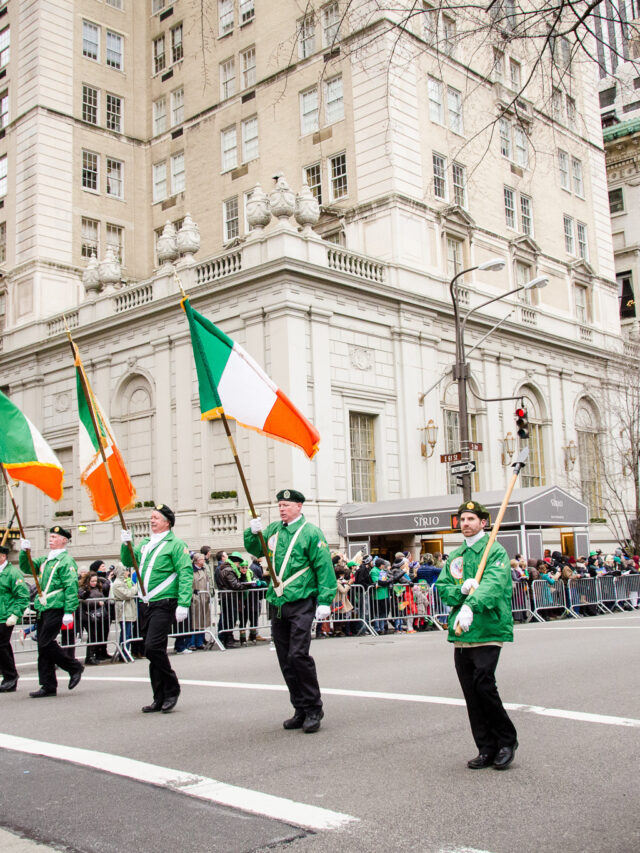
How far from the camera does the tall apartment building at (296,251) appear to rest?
90.6ft

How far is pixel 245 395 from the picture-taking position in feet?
34.8

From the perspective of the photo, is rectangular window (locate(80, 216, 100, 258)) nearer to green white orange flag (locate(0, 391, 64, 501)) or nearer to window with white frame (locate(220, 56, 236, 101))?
window with white frame (locate(220, 56, 236, 101))

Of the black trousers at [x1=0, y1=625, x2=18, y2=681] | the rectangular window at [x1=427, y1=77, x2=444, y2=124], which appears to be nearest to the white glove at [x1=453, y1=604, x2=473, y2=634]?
the black trousers at [x1=0, y1=625, x2=18, y2=681]

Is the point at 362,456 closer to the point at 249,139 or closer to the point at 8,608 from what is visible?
the point at 249,139

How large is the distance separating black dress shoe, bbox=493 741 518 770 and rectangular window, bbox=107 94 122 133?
3781 centimetres

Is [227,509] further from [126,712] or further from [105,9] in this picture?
[105,9]

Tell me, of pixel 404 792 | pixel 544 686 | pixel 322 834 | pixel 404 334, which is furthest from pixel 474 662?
pixel 404 334

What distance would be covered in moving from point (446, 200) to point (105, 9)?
18328mm

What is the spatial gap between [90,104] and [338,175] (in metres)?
13.0

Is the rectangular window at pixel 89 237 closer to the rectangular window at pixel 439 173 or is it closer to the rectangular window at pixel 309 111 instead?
the rectangular window at pixel 309 111

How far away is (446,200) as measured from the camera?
33.3 meters

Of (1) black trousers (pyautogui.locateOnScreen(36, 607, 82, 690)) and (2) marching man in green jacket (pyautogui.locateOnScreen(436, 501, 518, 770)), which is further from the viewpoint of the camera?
(1) black trousers (pyautogui.locateOnScreen(36, 607, 82, 690))

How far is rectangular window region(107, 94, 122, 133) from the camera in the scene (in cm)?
3944

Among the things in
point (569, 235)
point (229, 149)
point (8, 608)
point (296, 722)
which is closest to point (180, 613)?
point (296, 722)
